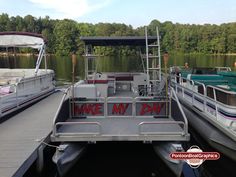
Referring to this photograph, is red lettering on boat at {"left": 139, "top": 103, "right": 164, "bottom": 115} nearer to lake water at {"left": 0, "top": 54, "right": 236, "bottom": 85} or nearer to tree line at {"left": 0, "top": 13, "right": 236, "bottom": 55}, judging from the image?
lake water at {"left": 0, "top": 54, "right": 236, "bottom": 85}

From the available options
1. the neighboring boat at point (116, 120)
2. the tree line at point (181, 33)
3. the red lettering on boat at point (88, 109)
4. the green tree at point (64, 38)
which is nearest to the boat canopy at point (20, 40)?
the neighboring boat at point (116, 120)

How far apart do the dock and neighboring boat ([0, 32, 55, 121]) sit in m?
0.38

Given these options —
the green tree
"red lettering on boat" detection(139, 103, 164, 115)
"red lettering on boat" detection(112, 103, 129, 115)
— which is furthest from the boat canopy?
the green tree

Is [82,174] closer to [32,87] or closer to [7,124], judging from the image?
[7,124]

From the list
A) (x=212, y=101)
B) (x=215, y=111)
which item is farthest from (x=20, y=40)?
(x=215, y=111)

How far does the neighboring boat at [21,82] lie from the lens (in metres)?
8.65

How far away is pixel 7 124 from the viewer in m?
7.55

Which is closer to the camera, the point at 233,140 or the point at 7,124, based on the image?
the point at 233,140

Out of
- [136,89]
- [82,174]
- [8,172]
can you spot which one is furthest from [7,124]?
[136,89]

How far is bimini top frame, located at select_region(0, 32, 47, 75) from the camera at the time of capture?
39.9 feet

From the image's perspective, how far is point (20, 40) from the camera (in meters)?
12.4

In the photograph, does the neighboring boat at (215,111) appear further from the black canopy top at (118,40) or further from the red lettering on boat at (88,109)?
the red lettering on boat at (88,109)

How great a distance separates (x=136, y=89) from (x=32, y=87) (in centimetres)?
376

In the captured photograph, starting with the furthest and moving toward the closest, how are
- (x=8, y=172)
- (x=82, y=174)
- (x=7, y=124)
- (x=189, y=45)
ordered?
(x=189, y=45) < (x=7, y=124) < (x=82, y=174) < (x=8, y=172)
